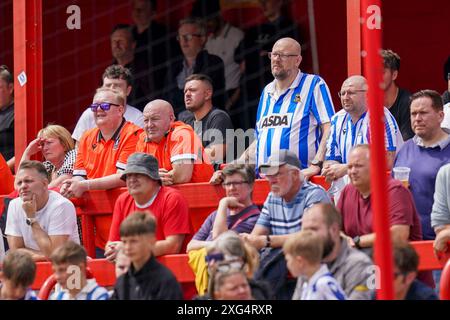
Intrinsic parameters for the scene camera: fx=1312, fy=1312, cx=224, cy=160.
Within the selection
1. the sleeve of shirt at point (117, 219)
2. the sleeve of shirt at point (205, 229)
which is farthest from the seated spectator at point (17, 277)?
the sleeve of shirt at point (205, 229)

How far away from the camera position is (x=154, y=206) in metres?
8.66

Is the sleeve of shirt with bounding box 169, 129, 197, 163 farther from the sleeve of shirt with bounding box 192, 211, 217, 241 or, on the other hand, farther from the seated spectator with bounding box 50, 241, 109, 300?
the seated spectator with bounding box 50, 241, 109, 300

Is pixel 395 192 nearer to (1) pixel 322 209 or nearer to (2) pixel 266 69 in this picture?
(1) pixel 322 209

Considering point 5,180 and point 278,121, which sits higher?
point 278,121

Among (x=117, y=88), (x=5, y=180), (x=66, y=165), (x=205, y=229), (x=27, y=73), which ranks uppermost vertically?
(x=27, y=73)

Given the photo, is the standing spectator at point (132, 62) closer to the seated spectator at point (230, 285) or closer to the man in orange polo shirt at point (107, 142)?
the man in orange polo shirt at point (107, 142)

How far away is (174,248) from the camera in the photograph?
Result: 857cm

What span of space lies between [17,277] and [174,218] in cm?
130

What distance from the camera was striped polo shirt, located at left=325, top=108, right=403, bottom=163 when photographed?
9062mm

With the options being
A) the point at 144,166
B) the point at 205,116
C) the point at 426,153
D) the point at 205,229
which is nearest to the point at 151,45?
the point at 205,116

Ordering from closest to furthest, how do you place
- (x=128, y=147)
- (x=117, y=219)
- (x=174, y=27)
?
(x=117, y=219), (x=128, y=147), (x=174, y=27)

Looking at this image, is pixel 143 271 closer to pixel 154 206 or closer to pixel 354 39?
pixel 154 206

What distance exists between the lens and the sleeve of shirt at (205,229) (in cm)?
853
